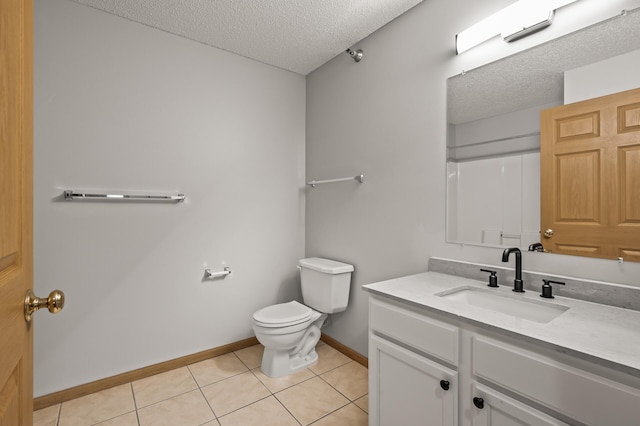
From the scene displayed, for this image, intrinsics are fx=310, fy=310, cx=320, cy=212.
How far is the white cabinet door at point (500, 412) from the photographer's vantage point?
0.92m

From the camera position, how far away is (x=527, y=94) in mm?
1452

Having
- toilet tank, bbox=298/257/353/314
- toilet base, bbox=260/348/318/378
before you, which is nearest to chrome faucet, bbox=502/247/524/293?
toilet tank, bbox=298/257/353/314

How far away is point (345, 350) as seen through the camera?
2.46 meters

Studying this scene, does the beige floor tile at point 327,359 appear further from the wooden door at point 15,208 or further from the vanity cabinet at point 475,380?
the wooden door at point 15,208

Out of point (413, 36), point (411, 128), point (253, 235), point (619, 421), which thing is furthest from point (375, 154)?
point (619, 421)

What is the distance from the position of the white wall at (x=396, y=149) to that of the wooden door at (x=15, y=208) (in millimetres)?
1756

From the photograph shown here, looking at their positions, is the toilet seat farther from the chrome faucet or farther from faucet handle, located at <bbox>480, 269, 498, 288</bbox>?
the chrome faucet

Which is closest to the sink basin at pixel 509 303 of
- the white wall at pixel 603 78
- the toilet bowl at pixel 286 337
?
the white wall at pixel 603 78

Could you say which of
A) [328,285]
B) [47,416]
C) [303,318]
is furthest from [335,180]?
[47,416]

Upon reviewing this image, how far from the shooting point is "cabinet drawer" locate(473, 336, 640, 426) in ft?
2.58

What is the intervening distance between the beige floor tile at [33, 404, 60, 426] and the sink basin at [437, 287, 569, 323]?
219 centimetres

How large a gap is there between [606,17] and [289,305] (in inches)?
92.2

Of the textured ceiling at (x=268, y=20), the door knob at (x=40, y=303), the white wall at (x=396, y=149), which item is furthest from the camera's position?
the textured ceiling at (x=268, y=20)

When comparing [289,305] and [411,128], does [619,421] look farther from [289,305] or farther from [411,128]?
[289,305]
